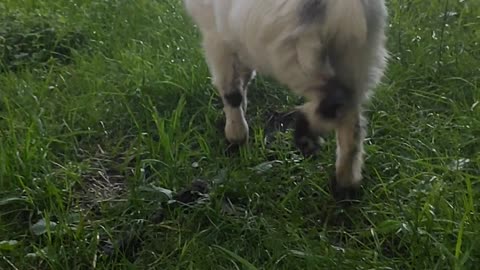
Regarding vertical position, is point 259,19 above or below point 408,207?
above

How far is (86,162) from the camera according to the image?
414cm

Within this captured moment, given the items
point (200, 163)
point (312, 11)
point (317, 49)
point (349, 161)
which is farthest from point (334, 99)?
point (200, 163)

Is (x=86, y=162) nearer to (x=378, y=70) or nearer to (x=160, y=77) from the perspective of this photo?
(x=160, y=77)

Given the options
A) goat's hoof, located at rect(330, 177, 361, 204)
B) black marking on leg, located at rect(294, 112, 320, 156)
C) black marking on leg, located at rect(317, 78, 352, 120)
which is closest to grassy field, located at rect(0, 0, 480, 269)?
goat's hoof, located at rect(330, 177, 361, 204)

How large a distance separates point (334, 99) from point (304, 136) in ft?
0.97

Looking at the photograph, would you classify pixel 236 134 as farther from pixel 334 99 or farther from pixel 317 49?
pixel 317 49

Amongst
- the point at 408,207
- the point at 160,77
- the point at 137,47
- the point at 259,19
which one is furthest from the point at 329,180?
the point at 137,47

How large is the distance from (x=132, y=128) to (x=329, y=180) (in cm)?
114

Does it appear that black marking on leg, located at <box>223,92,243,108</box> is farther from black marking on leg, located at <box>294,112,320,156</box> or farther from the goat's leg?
black marking on leg, located at <box>294,112,320,156</box>

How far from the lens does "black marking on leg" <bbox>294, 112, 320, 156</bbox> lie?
3.29m

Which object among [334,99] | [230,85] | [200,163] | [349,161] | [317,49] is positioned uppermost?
[317,49]

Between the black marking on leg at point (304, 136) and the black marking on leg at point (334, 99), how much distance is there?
0.39 ft

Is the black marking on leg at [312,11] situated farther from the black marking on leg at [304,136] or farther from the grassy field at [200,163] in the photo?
the grassy field at [200,163]

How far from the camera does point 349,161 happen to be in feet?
12.2
